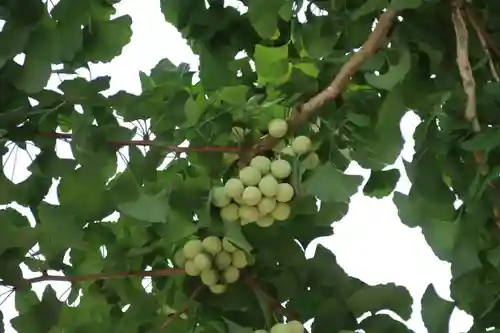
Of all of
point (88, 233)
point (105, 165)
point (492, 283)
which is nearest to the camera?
point (492, 283)

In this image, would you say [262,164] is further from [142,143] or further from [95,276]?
[95,276]

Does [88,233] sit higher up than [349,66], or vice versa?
[349,66]

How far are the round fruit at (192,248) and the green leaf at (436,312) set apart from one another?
0.27 metres

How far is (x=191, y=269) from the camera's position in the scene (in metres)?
1.05

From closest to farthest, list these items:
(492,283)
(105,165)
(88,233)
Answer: (492,283) → (105,165) → (88,233)

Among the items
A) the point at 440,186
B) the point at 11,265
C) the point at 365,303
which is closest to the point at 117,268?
the point at 11,265

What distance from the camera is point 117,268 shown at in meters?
1.20

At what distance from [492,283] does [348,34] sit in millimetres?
349

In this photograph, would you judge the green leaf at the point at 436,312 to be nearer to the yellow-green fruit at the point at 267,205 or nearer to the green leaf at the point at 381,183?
the yellow-green fruit at the point at 267,205

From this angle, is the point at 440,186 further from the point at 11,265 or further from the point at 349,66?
the point at 11,265

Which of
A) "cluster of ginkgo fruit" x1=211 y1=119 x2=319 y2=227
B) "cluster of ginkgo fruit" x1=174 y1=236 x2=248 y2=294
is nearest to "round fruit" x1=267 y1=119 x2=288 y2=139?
"cluster of ginkgo fruit" x1=211 y1=119 x2=319 y2=227

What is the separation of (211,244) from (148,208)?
0.30 ft

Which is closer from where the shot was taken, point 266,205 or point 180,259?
point 266,205

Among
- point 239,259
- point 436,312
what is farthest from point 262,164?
point 436,312
